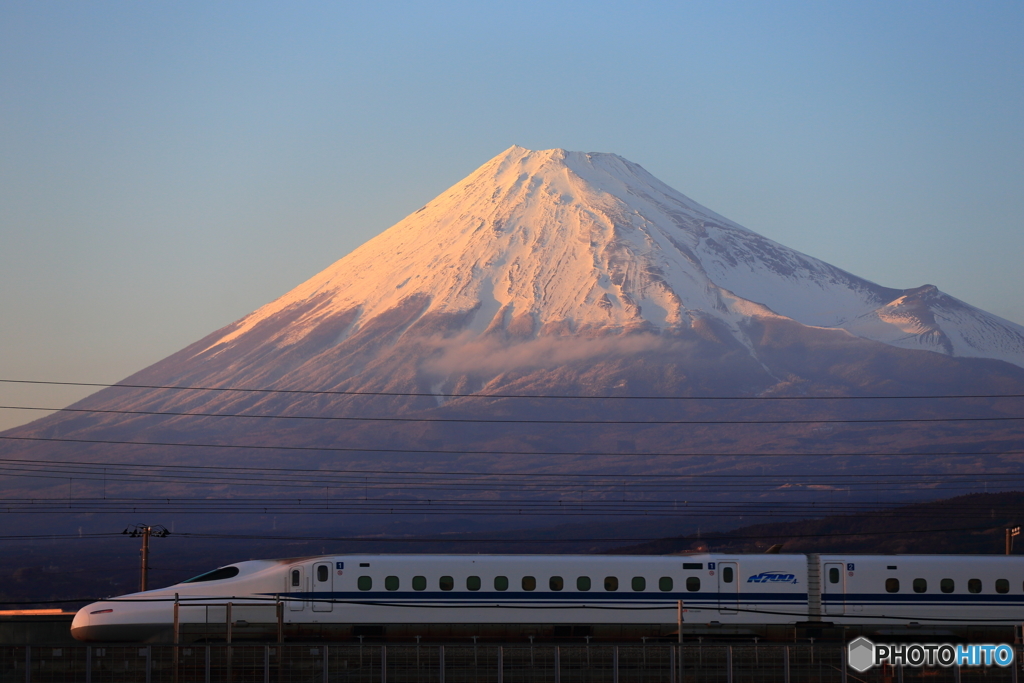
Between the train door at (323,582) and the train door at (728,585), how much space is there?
36.1ft

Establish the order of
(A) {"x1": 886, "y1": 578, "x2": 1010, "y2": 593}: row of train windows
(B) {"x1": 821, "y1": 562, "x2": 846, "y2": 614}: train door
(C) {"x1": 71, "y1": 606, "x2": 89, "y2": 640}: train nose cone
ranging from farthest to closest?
(A) {"x1": 886, "y1": 578, "x2": 1010, "y2": 593}: row of train windows, (B) {"x1": 821, "y1": 562, "x2": 846, "y2": 614}: train door, (C) {"x1": 71, "y1": 606, "x2": 89, "y2": 640}: train nose cone

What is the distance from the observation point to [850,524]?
17662 centimetres

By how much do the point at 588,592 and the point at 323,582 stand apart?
750 centimetres

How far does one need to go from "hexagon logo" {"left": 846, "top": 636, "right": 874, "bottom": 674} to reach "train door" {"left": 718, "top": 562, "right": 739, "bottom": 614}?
12692 mm

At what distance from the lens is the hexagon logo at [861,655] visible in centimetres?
2297

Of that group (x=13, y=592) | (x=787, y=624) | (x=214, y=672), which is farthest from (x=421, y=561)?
(x=13, y=592)

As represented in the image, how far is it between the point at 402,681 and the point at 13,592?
178 m

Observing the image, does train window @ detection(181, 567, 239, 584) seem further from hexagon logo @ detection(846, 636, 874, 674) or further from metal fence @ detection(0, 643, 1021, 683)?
hexagon logo @ detection(846, 636, 874, 674)

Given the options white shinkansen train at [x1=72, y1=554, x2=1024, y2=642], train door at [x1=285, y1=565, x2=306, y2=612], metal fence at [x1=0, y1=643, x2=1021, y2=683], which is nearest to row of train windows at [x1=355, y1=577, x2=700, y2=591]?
white shinkansen train at [x1=72, y1=554, x2=1024, y2=642]

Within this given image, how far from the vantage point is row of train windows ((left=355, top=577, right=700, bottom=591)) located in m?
36.3

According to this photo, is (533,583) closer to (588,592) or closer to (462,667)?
(588,592)

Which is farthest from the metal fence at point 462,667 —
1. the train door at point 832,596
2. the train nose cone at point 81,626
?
the train door at point 832,596

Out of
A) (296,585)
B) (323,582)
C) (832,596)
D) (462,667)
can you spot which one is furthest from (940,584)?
(462,667)

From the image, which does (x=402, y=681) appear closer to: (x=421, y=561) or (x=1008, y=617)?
(x=421, y=561)
